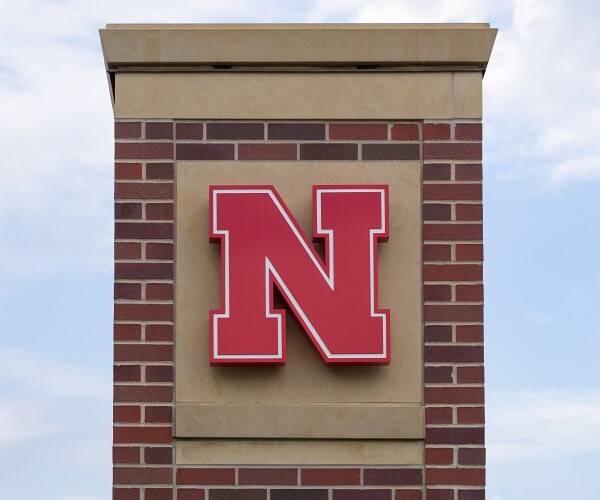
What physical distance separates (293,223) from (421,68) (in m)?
1.48

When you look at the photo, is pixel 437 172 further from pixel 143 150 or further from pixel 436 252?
pixel 143 150

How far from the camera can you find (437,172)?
890cm

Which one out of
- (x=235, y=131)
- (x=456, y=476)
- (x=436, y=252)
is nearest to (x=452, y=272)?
(x=436, y=252)

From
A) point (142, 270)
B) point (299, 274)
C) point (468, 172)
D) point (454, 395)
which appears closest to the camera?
point (299, 274)

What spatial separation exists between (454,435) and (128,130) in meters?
3.11

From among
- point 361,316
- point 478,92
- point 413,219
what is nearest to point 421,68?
point 478,92

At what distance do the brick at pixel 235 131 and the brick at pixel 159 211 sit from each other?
0.58 m

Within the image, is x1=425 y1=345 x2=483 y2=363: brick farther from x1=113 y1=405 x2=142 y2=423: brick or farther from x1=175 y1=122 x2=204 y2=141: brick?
x1=175 y1=122 x2=204 y2=141: brick

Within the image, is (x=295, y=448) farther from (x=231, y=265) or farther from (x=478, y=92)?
(x=478, y=92)

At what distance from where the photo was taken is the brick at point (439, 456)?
28.3 feet

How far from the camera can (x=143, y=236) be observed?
884 centimetres

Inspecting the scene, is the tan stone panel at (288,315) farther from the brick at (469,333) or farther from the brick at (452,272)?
the brick at (469,333)

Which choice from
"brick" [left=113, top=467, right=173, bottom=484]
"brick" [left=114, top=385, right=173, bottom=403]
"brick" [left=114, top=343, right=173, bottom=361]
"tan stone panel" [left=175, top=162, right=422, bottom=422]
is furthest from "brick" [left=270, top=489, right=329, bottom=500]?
"brick" [left=114, top=343, right=173, bottom=361]

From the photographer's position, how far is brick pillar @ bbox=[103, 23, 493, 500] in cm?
863
